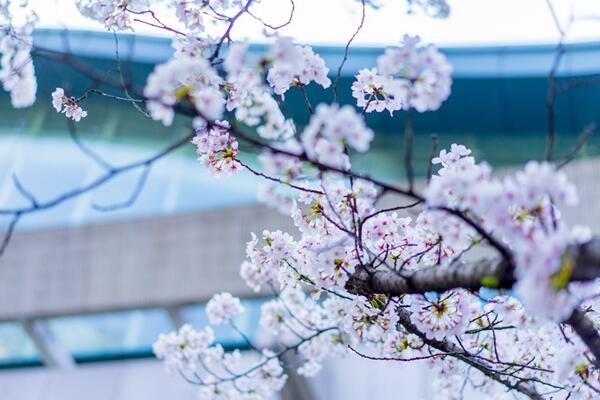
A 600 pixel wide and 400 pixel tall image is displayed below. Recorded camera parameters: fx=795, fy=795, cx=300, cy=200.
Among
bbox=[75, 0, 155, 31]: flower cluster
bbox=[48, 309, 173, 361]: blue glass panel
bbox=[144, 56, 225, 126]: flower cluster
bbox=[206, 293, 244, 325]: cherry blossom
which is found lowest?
bbox=[48, 309, 173, 361]: blue glass panel

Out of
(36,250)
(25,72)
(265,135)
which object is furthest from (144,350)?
(265,135)

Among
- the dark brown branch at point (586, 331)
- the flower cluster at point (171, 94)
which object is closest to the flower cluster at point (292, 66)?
the flower cluster at point (171, 94)

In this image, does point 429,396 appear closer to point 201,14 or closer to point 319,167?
point 201,14

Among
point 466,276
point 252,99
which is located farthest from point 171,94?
point 466,276

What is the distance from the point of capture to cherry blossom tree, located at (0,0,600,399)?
166 cm

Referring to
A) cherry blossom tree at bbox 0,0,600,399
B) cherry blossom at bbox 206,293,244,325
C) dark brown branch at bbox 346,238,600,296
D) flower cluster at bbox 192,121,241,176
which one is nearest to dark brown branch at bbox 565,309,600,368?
cherry blossom tree at bbox 0,0,600,399

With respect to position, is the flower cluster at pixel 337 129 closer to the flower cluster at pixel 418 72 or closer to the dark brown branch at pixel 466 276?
the flower cluster at pixel 418 72

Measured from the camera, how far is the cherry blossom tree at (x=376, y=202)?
166cm

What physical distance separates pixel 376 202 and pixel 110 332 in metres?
5.55

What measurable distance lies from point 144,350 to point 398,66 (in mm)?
6041

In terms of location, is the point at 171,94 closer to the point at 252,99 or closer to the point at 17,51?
the point at 252,99

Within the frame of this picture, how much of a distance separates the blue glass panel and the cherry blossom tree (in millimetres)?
3868

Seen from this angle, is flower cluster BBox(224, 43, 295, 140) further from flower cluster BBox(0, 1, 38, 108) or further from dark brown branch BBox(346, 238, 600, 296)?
flower cluster BBox(0, 1, 38, 108)

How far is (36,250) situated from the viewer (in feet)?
25.7
